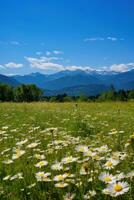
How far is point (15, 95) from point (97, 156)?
14505 cm

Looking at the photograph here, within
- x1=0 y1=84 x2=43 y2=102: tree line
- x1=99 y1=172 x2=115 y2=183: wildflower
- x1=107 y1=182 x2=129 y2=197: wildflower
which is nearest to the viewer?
x1=107 y1=182 x2=129 y2=197: wildflower

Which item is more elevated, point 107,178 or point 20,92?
point 20,92

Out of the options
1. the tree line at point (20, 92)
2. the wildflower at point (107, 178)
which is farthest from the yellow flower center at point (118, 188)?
the tree line at point (20, 92)

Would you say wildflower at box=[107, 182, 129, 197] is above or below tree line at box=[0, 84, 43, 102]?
below

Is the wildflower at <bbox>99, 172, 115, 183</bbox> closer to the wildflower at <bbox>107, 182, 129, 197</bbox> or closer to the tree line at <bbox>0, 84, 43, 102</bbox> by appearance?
the wildflower at <bbox>107, 182, 129, 197</bbox>

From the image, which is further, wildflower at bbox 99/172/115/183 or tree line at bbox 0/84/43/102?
tree line at bbox 0/84/43/102

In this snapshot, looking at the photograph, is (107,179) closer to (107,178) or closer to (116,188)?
(107,178)

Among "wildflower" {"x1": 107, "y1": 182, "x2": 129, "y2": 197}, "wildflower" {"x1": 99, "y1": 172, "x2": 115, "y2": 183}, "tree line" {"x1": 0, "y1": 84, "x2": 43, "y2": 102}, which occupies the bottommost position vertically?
"wildflower" {"x1": 107, "y1": 182, "x2": 129, "y2": 197}

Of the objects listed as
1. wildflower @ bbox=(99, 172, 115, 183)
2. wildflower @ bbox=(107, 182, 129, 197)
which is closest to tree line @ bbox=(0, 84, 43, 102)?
wildflower @ bbox=(99, 172, 115, 183)

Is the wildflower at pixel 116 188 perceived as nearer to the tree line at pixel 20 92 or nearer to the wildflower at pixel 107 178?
the wildflower at pixel 107 178

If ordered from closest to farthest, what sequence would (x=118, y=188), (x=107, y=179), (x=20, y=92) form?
(x=118, y=188)
(x=107, y=179)
(x=20, y=92)

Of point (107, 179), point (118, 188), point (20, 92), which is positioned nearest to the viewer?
point (118, 188)

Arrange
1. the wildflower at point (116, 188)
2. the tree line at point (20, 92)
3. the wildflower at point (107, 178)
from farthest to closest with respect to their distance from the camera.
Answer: the tree line at point (20, 92) < the wildflower at point (107, 178) < the wildflower at point (116, 188)

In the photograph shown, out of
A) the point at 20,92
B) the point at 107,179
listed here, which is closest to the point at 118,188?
the point at 107,179
